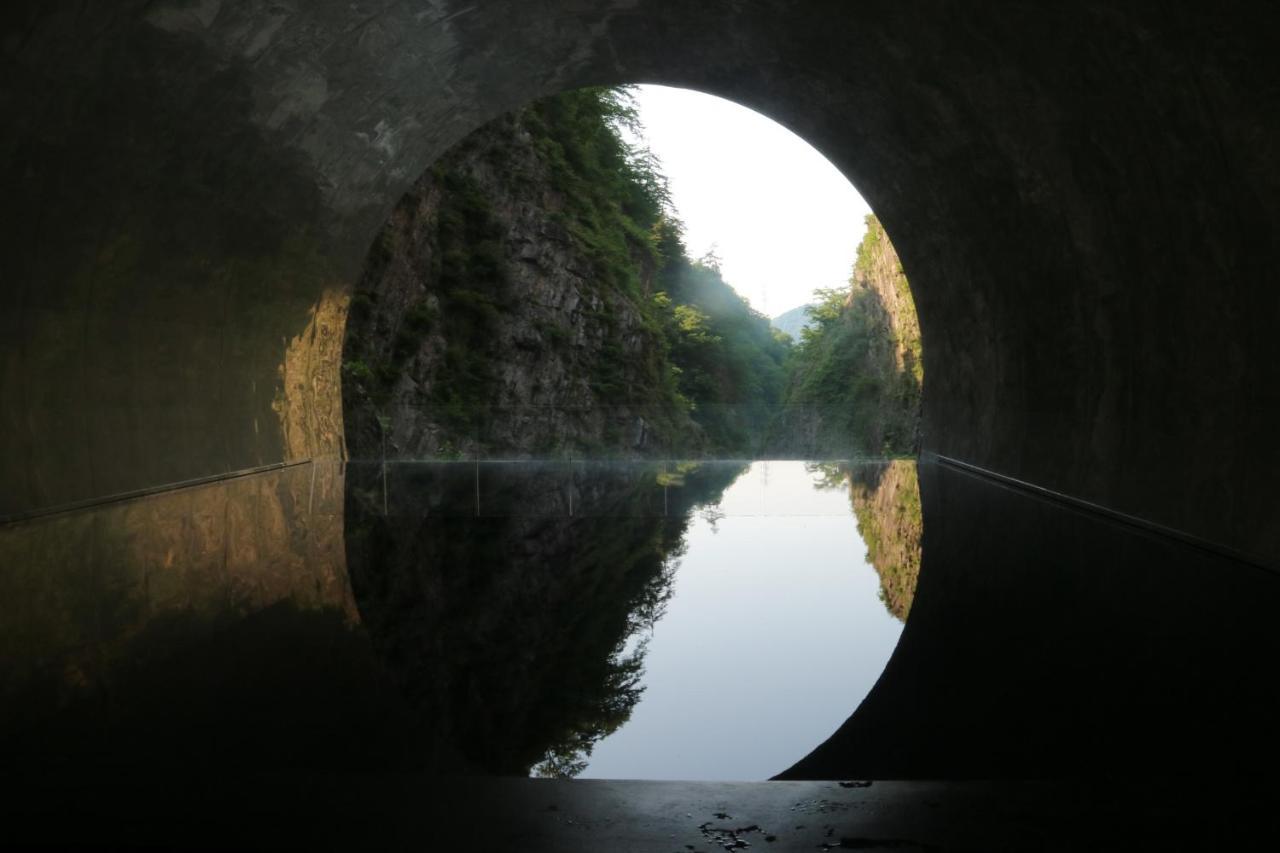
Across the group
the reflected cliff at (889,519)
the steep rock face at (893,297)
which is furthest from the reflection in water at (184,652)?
the steep rock face at (893,297)

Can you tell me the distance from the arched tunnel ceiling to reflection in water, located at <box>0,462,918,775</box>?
6.58 ft

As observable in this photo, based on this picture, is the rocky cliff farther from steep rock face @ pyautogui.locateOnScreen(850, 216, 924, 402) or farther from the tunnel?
steep rock face @ pyautogui.locateOnScreen(850, 216, 924, 402)

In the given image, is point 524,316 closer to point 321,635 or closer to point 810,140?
point 810,140

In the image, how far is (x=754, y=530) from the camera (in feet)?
27.5

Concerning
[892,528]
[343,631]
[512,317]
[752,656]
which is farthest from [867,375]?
[343,631]

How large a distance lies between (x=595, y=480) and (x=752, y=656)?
30.7 ft

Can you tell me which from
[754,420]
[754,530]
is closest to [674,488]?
[754,530]

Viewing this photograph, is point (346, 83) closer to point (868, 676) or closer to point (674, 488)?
point (674, 488)

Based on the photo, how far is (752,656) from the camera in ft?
14.3

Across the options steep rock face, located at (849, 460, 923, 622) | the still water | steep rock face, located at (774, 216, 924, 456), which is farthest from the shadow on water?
steep rock face, located at (774, 216, 924, 456)

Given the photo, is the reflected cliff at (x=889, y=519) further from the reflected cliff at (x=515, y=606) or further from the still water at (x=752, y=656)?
the reflected cliff at (x=515, y=606)

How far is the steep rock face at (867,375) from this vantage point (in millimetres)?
21453

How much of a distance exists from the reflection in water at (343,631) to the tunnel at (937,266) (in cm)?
36

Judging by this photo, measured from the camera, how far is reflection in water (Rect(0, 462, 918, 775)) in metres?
3.22
